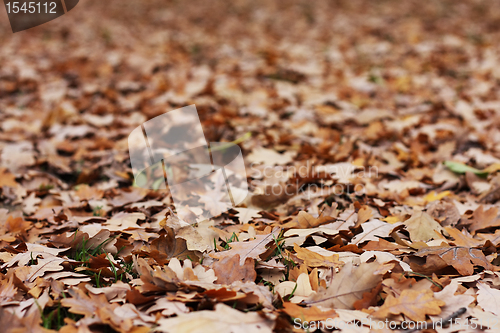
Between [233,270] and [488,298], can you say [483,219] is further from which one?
[233,270]

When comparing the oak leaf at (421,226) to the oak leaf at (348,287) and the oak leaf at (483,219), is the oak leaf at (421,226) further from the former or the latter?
the oak leaf at (348,287)

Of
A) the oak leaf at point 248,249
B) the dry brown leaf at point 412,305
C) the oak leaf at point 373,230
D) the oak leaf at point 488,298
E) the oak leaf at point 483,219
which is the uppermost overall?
the oak leaf at point 248,249

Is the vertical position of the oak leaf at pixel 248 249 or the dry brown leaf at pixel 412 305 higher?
the oak leaf at pixel 248 249

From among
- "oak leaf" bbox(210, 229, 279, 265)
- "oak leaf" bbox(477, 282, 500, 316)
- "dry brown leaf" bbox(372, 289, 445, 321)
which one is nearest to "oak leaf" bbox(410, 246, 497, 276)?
"oak leaf" bbox(477, 282, 500, 316)

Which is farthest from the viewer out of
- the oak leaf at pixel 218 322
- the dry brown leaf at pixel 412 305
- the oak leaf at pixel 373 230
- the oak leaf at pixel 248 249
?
the oak leaf at pixel 373 230

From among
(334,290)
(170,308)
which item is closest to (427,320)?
(334,290)

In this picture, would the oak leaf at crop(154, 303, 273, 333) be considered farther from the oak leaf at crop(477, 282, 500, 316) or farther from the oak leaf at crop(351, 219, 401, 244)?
the oak leaf at crop(477, 282, 500, 316)

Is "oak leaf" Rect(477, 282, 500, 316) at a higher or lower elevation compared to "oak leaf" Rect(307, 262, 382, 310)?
lower

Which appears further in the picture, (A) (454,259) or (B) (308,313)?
(A) (454,259)

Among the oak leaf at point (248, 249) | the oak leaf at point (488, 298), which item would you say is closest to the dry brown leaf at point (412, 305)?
the oak leaf at point (488, 298)

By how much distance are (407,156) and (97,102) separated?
3249 millimetres

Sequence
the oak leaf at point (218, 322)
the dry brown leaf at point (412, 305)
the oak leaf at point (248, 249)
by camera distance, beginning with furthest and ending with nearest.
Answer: the oak leaf at point (248, 249) < the dry brown leaf at point (412, 305) < the oak leaf at point (218, 322)

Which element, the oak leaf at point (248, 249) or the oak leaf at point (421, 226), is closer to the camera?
the oak leaf at point (248, 249)

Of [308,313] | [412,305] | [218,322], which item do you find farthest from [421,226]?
[218,322]
